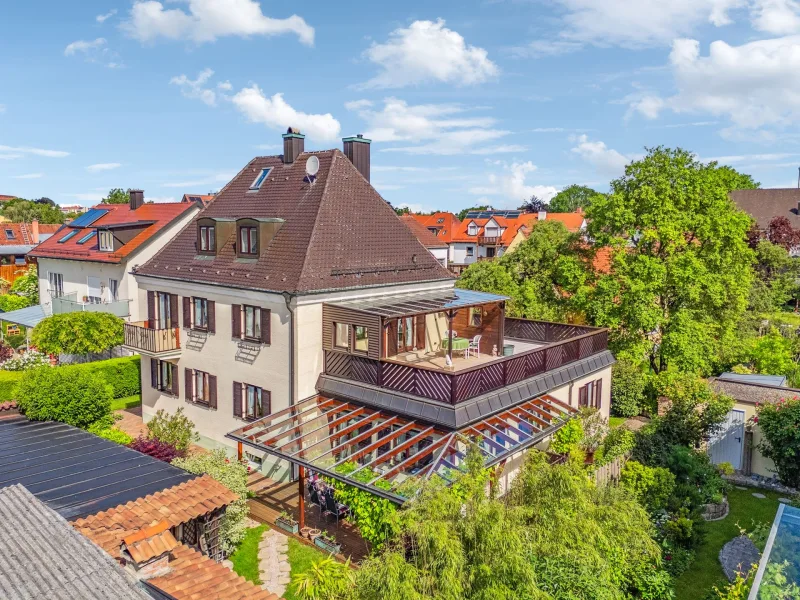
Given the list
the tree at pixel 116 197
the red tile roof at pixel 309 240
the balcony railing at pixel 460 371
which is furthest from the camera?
the tree at pixel 116 197

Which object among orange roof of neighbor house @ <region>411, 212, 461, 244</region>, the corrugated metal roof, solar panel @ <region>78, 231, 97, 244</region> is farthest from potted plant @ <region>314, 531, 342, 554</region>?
orange roof of neighbor house @ <region>411, 212, 461, 244</region>

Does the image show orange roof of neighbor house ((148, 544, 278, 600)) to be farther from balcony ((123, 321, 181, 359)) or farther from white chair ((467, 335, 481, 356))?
white chair ((467, 335, 481, 356))

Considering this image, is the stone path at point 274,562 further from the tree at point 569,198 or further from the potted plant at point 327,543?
the tree at point 569,198

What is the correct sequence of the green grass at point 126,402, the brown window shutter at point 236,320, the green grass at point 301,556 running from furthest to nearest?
the green grass at point 126,402, the brown window shutter at point 236,320, the green grass at point 301,556

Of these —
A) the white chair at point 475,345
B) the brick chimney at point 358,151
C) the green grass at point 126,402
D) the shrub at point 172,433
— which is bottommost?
the green grass at point 126,402

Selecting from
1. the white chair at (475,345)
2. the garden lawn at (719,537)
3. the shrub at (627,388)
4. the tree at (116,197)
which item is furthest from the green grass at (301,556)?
the tree at (116,197)

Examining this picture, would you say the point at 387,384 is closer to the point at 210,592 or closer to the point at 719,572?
the point at 210,592

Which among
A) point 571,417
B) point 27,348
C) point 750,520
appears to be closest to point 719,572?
point 750,520
